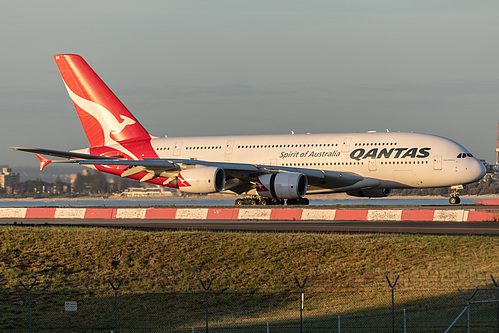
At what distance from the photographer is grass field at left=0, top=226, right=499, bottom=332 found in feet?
65.7

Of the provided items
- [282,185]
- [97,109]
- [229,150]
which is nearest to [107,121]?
[97,109]

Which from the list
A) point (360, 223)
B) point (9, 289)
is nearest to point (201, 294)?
point (9, 289)

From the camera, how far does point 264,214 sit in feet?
127

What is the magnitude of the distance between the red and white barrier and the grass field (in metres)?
8.43

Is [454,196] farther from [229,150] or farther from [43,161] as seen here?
[43,161]

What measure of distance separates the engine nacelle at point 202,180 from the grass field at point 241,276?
52.2ft

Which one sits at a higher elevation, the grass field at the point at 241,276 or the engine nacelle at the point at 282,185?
the engine nacelle at the point at 282,185

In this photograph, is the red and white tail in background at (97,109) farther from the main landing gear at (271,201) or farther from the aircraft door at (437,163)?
the aircraft door at (437,163)

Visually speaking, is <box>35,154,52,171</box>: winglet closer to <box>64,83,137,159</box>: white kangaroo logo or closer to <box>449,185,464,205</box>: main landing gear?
<box>64,83,137,159</box>: white kangaroo logo

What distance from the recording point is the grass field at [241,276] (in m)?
20.0

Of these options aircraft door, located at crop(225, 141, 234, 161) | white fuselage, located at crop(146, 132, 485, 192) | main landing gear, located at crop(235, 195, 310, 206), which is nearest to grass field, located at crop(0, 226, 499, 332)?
white fuselage, located at crop(146, 132, 485, 192)

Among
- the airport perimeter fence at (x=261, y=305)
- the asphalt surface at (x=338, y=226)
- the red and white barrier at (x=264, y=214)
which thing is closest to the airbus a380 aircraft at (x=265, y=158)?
the red and white barrier at (x=264, y=214)

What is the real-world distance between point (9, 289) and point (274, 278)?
30.0 feet

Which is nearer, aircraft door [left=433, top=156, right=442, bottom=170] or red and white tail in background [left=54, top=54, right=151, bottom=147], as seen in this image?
aircraft door [left=433, top=156, right=442, bottom=170]
